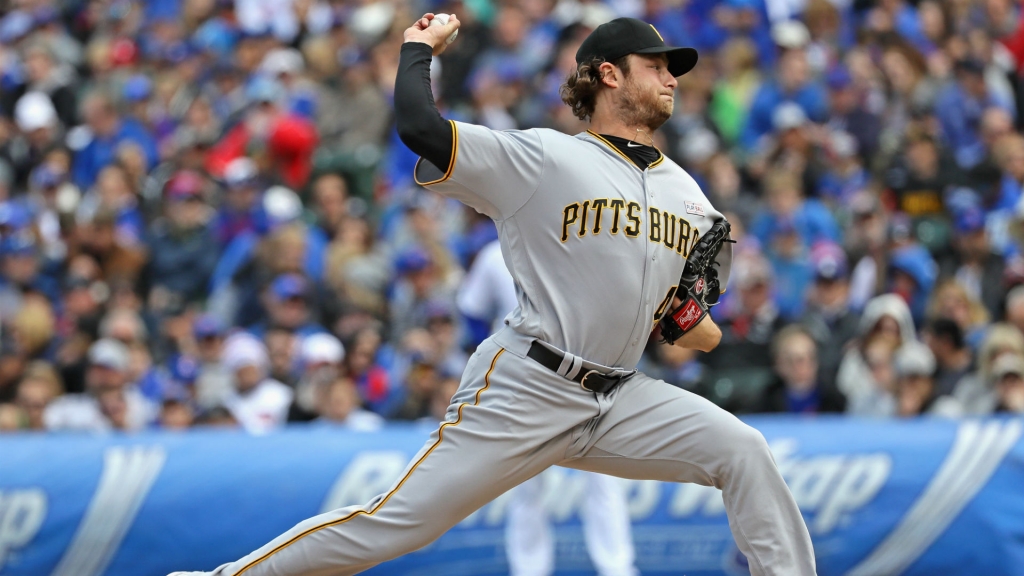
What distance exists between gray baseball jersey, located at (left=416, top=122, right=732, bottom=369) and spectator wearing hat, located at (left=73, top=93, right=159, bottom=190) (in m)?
8.72

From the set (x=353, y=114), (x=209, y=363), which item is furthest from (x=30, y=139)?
(x=209, y=363)

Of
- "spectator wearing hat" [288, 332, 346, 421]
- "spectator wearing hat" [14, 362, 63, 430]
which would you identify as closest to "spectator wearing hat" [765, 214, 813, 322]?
"spectator wearing hat" [288, 332, 346, 421]

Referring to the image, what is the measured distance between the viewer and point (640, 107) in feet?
15.0

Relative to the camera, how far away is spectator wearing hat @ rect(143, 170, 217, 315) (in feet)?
35.7

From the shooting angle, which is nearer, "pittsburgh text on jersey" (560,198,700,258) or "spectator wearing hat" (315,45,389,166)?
"pittsburgh text on jersey" (560,198,700,258)

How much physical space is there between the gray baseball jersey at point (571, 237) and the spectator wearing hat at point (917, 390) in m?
4.09

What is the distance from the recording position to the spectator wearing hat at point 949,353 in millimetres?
8352

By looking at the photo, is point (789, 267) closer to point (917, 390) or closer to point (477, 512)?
point (917, 390)

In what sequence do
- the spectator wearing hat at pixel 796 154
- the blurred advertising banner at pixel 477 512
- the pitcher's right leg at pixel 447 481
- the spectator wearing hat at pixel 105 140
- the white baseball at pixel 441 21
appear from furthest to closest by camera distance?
the spectator wearing hat at pixel 105 140 < the spectator wearing hat at pixel 796 154 < the blurred advertising banner at pixel 477 512 < the white baseball at pixel 441 21 < the pitcher's right leg at pixel 447 481

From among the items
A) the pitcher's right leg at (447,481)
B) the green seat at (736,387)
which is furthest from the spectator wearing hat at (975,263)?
the pitcher's right leg at (447,481)

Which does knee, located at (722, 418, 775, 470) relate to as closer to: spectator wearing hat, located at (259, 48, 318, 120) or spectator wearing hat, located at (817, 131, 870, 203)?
spectator wearing hat, located at (817, 131, 870, 203)

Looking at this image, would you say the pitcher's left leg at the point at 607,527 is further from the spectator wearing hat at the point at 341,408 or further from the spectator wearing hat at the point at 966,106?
the spectator wearing hat at the point at 966,106

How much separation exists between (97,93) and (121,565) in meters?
7.05

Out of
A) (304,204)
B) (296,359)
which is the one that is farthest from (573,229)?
(304,204)
